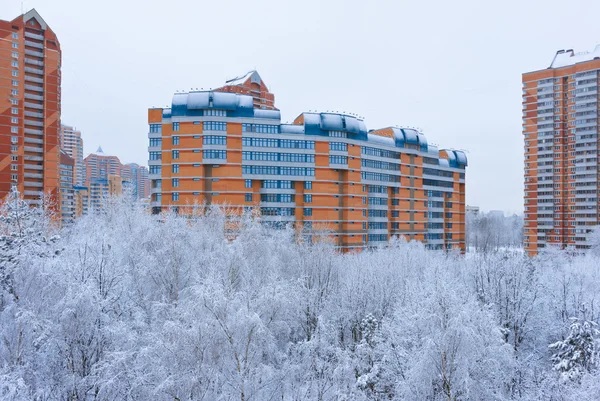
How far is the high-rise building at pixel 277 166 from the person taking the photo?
189 ft

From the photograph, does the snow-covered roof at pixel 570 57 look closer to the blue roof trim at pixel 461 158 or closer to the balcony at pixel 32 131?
the blue roof trim at pixel 461 158

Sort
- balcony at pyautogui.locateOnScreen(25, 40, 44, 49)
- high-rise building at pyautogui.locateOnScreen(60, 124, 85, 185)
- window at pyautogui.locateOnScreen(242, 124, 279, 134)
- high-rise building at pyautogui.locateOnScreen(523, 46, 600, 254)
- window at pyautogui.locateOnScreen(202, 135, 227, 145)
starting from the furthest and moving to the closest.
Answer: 1. high-rise building at pyautogui.locateOnScreen(60, 124, 85, 185)
2. high-rise building at pyautogui.locateOnScreen(523, 46, 600, 254)
3. balcony at pyautogui.locateOnScreen(25, 40, 44, 49)
4. window at pyautogui.locateOnScreen(242, 124, 279, 134)
5. window at pyautogui.locateOnScreen(202, 135, 227, 145)

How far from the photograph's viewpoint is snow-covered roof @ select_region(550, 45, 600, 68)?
3255 inches

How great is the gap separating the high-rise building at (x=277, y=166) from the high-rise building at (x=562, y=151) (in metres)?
34.2

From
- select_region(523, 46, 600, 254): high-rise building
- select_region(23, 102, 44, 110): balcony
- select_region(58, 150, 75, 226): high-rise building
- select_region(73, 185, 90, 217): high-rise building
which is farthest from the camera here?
select_region(73, 185, 90, 217): high-rise building

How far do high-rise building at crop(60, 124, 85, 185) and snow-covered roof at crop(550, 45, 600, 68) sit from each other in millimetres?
148828

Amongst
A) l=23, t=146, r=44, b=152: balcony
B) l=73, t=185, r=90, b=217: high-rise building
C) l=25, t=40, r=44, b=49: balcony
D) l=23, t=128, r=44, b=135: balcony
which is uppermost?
l=25, t=40, r=44, b=49: balcony

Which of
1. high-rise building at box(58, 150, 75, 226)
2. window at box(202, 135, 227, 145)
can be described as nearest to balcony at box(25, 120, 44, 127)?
high-rise building at box(58, 150, 75, 226)

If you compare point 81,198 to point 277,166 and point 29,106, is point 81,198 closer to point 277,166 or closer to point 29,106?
point 29,106

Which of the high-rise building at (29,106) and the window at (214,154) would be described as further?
the high-rise building at (29,106)

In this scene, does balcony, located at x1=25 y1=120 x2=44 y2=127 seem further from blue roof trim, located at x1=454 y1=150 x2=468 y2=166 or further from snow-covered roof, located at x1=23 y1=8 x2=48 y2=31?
blue roof trim, located at x1=454 y1=150 x2=468 y2=166

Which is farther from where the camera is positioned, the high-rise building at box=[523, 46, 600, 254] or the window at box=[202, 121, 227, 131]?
the high-rise building at box=[523, 46, 600, 254]

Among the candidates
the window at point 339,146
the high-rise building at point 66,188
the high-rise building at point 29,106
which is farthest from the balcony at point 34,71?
the window at point 339,146

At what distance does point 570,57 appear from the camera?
3396 inches
